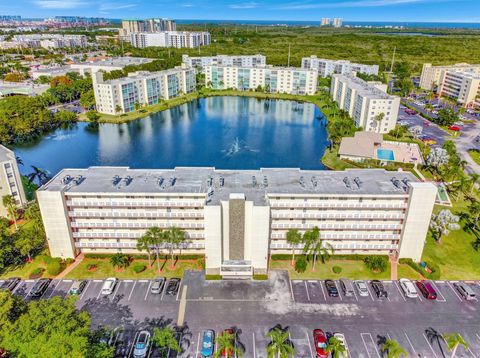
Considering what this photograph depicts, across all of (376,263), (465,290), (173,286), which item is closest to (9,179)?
(173,286)

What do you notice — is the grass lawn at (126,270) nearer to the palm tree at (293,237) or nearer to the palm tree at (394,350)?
the palm tree at (293,237)

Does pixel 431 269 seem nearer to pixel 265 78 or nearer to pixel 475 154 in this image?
pixel 475 154

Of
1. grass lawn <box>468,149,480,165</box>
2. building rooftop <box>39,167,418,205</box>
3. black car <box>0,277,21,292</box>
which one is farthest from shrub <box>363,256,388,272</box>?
grass lawn <box>468,149,480,165</box>

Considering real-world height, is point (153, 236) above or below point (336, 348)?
above

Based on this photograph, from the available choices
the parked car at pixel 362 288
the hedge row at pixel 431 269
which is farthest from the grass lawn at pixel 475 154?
the parked car at pixel 362 288

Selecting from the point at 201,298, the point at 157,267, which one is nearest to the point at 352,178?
the point at 201,298

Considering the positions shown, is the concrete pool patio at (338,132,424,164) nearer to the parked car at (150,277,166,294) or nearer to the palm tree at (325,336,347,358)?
the parked car at (150,277,166,294)

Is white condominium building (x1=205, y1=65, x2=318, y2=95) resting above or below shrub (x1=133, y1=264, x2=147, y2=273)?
above
